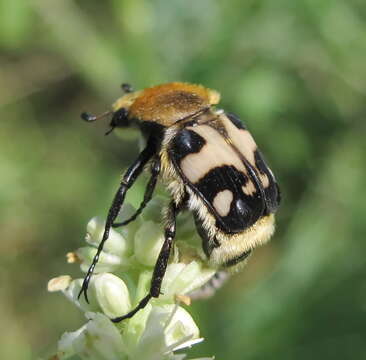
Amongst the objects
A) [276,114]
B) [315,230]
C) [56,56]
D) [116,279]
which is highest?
[116,279]

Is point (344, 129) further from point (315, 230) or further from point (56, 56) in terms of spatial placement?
point (56, 56)

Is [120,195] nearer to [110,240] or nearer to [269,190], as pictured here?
[110,240]

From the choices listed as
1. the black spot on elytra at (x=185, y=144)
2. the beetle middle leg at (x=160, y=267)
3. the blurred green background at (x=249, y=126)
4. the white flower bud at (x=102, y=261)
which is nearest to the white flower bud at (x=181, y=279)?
the beetle middle leg at (x=160, y=267)

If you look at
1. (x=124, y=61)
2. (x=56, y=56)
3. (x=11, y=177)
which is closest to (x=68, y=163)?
(x=11, y=177)

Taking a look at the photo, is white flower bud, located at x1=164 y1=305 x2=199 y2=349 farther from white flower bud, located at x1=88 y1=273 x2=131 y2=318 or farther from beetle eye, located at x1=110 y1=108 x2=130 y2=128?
beetle eye, located at x1=110 y1=108 x2=130 y2=128

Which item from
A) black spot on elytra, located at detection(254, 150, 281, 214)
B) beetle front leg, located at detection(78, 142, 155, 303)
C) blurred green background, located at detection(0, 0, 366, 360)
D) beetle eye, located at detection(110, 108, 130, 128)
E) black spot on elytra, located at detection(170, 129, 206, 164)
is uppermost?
beetle eye, located at detection(110, 108, 130, 128)

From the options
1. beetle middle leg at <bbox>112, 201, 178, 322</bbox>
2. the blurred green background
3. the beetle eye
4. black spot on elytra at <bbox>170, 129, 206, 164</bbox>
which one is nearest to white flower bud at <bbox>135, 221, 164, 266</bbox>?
beetle middle leg at <bbox>112, 201, 178, 322</bbox>
